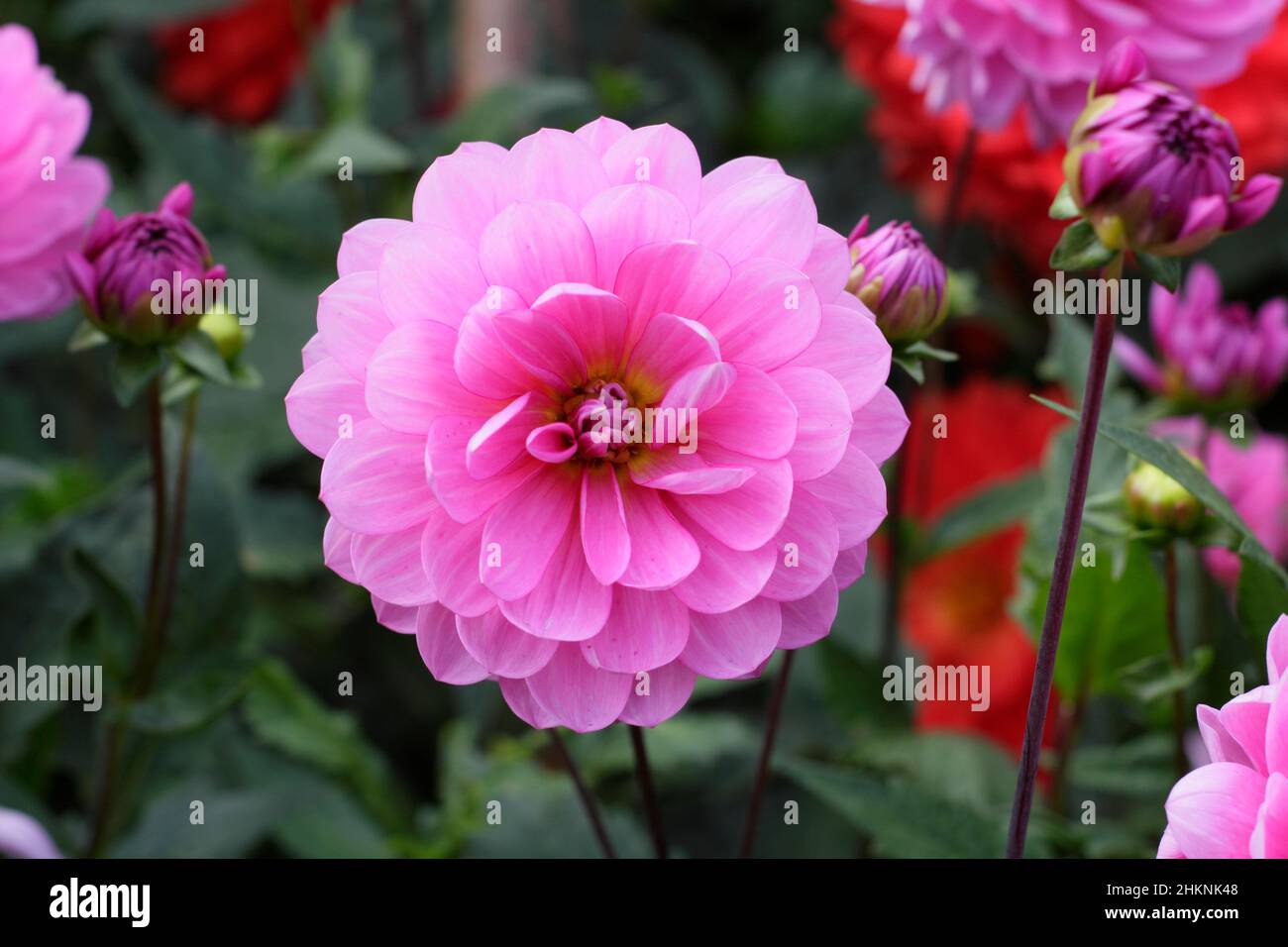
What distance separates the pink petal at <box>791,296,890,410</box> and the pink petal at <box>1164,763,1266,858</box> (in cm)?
16

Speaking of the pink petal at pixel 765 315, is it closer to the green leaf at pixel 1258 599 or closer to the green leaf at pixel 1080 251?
the green leaf at pixel 1080 251

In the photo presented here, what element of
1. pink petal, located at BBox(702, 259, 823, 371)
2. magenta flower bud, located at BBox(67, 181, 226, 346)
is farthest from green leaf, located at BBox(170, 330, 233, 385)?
pink petal, located at BBox(702, 259, 823, 371)

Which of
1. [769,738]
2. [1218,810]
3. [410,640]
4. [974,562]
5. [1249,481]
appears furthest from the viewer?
[974,562]

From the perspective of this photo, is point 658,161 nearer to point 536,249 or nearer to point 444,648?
point 536,249

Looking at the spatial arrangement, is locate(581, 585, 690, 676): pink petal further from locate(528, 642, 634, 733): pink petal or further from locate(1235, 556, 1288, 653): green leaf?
locate(1235, 556, 1288, 653): green leaf

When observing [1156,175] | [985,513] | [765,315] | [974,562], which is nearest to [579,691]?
[765,315]

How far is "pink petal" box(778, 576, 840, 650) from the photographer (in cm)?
45

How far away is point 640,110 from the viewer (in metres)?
1.14

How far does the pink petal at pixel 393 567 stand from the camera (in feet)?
1.44

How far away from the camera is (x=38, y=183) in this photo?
626 mm

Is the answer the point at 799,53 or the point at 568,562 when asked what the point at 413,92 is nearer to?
the point at 799,53

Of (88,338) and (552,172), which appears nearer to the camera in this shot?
(552,172)

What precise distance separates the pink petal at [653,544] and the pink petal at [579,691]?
3 cm

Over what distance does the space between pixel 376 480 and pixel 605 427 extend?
0.08 m
